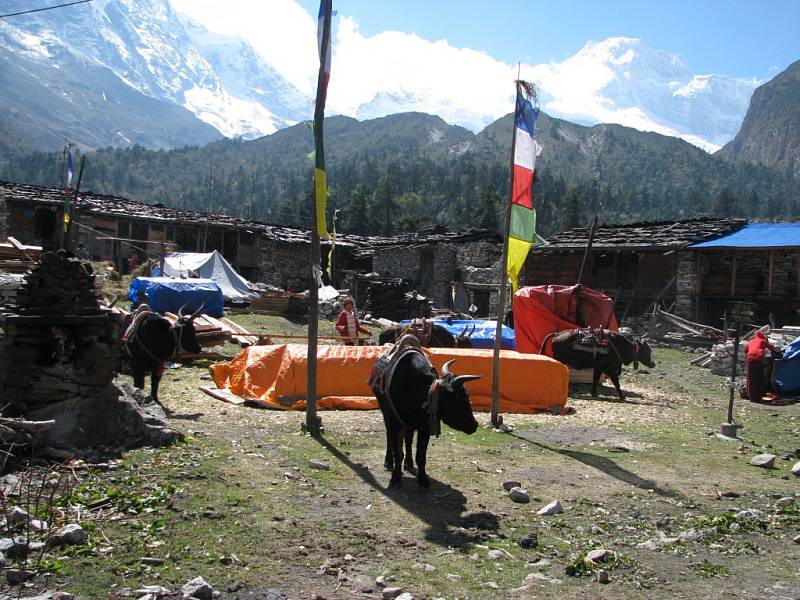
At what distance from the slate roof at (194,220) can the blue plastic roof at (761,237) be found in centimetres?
1105

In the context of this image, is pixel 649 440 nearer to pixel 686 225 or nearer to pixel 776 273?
pixel 776 273

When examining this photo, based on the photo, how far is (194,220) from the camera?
3772cm

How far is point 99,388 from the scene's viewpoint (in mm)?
7680

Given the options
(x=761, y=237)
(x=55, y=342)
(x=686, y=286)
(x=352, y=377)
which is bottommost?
(x=352, y=377)

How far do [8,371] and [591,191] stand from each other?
9813cm

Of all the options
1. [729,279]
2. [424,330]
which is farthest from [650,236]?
[424,330]

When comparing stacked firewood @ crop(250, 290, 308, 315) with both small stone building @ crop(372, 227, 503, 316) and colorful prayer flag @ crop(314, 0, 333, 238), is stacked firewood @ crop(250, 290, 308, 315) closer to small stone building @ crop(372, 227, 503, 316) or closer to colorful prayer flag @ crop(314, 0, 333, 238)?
small stone building @ crop(372, 227, 503, 316)

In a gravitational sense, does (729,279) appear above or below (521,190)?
below

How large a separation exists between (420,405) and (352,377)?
4688 millimetres

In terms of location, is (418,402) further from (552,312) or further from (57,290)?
(552,312)

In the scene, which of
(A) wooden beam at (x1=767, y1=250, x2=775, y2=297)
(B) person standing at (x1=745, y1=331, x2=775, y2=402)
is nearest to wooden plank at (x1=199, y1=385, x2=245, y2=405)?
(B) person standing at (x1=745, y1=331, x2=775, y2=402)

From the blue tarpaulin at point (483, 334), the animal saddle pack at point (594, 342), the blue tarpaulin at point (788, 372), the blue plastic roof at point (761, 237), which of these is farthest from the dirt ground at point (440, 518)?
the blue plastic roof at point (761, 237)

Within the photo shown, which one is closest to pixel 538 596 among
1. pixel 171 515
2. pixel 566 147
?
pixel 171 515

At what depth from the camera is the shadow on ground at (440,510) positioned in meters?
5.85
